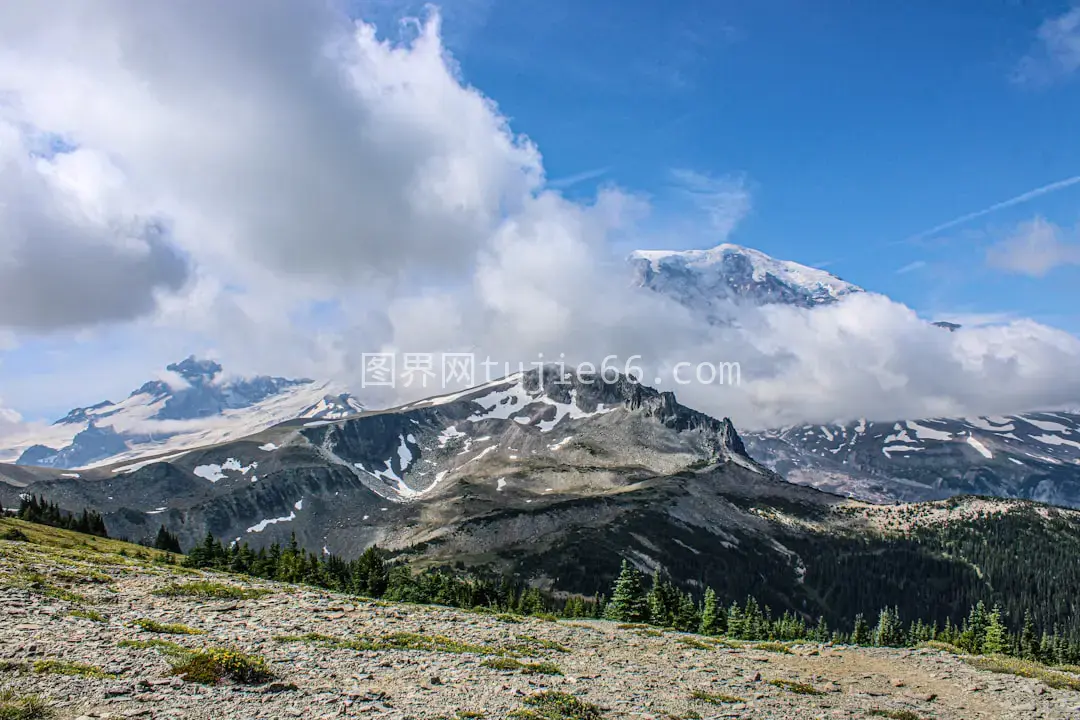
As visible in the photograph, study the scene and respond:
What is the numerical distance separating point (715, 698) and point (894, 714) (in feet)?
24.2

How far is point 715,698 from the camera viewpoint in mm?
26641

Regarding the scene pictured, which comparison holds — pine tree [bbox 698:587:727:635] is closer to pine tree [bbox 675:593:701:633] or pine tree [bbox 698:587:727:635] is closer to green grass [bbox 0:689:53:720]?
pine tree [bbox 675:593:701:633]

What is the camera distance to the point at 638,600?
83.9 m

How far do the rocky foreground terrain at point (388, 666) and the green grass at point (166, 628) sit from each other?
0.09 m

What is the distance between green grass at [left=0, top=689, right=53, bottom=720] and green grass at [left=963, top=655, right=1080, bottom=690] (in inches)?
1788

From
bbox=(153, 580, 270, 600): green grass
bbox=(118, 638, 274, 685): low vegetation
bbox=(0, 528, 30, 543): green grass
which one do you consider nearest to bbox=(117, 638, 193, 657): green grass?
bbox=(118, 638, 274, 685): low vegetation

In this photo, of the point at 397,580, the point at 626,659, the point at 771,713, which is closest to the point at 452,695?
the point at 771,713

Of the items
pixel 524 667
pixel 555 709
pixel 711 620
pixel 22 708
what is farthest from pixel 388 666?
pixel 711 620

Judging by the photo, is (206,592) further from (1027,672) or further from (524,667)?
(1027,672)

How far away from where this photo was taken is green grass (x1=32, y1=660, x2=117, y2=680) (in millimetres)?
20844

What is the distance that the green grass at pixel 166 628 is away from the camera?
2838 cm

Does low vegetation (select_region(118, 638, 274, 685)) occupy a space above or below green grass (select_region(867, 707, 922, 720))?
above

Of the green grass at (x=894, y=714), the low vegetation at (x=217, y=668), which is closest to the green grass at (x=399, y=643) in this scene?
the low vegetation at (x=217, y=668)

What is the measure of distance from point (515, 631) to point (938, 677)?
24.4 m
